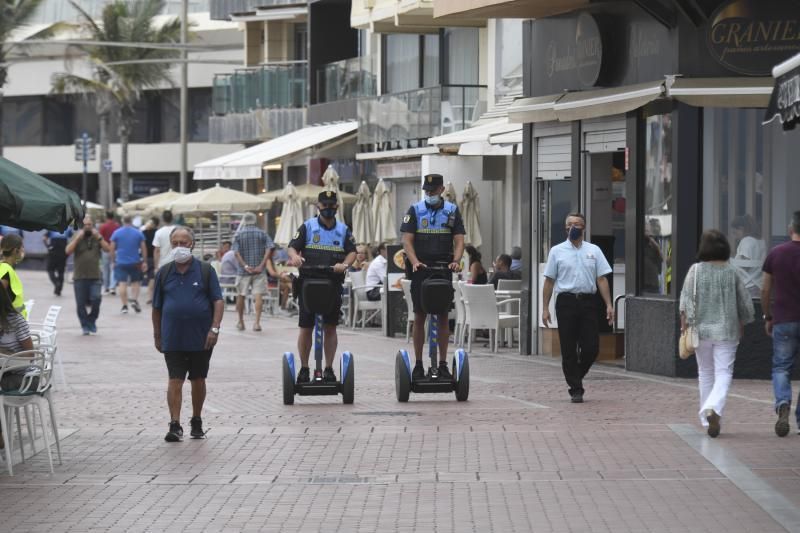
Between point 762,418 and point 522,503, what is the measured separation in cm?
471

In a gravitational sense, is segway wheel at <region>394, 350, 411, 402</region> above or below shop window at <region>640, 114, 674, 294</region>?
below

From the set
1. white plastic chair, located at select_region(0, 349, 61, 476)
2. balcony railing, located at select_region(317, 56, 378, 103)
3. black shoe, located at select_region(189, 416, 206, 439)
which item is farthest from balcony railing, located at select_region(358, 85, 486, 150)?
white plastic chair, located at select_region(0, 349, 61, 476)

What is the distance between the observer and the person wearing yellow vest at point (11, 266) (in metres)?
13.8

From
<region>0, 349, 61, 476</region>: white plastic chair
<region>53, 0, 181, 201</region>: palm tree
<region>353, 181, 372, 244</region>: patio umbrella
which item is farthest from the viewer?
<region>53, 0, 181, 201</region>: palm tree

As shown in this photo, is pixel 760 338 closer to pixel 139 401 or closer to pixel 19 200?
pixel 139 401

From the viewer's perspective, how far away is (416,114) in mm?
33875

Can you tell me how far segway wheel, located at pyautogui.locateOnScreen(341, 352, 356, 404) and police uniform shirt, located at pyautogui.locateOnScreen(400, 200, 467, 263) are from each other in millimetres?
1110

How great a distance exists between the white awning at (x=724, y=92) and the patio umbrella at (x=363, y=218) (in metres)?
13.2

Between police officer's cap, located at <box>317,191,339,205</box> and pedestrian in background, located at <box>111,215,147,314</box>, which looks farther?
pedestrian in background, located at <box>111,215,147,314</box>

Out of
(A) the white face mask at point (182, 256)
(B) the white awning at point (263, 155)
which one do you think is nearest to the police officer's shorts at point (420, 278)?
(A) the white face mask at point (182, 256)

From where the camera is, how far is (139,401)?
15992mm

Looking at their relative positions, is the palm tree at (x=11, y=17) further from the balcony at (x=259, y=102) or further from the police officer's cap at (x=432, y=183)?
the police officer's cap at (x=432, y=183)

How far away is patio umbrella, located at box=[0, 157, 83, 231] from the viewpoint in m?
11.9

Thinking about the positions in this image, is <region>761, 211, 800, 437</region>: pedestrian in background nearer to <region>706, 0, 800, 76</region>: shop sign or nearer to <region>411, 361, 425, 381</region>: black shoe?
<region>411, 361, 425, 381</region>: black shoe
